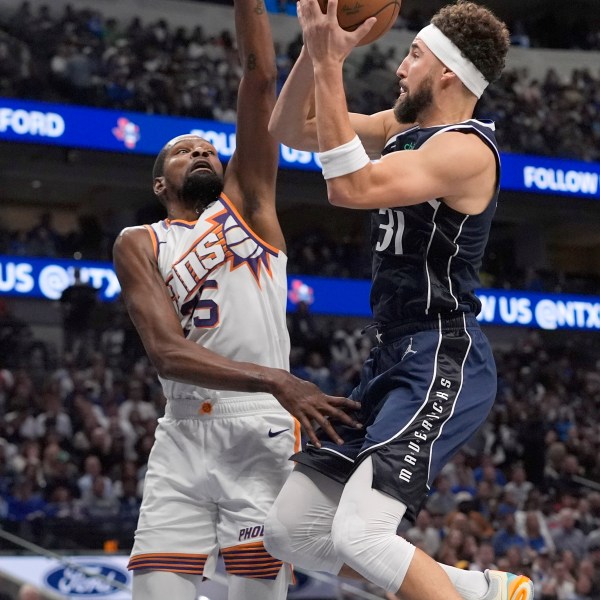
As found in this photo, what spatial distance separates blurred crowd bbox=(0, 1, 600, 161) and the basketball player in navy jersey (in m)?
14.0

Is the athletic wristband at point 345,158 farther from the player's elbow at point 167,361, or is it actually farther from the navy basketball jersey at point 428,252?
the player's elbow at point 167,361

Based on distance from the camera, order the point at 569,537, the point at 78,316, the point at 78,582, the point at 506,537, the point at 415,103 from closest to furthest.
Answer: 1. the point at 415,103
2. the point at 78,582
3. the point at 506,537
4. the point at 569,537
5. the point at 78,316

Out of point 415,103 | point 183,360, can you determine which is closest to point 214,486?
point 183,360

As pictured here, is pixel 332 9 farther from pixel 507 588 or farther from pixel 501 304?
pixel 501 304

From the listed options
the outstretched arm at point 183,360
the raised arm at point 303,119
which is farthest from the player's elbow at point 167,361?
the raised arm at point 303,119

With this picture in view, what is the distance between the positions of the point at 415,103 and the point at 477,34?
1.02 ft

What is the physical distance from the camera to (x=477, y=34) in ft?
12.4

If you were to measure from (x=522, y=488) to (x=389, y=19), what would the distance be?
1048 cm

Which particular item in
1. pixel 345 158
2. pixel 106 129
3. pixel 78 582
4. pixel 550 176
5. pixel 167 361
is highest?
pixel 550 176

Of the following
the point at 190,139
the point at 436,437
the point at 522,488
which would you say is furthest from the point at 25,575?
the point at 522,488

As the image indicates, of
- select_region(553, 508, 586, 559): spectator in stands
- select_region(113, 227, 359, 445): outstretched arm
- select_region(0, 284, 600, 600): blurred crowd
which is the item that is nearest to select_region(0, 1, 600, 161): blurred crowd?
select_region(0, 284, 600, 600): blurred crowd

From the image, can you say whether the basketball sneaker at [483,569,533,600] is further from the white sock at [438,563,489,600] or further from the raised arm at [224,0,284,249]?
the raised arm at [224,0,284,249]

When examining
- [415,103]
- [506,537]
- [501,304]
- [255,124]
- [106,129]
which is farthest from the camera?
[501,304]

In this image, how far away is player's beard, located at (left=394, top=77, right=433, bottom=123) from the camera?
3803 mm
